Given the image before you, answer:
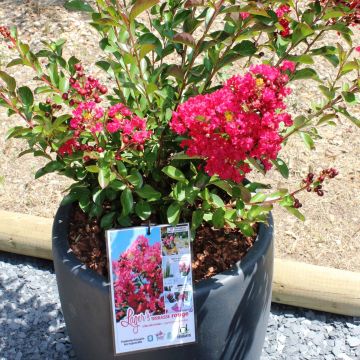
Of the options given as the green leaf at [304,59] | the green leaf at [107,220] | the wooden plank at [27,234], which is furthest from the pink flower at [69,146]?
the wooden plank at [27,234]

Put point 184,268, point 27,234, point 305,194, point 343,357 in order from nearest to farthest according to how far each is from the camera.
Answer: point 184,268, point 343,357, point 27,234, point 305,194

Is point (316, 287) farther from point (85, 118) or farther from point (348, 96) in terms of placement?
point (85, 118)

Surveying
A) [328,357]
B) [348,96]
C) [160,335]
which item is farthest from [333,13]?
[328,357]

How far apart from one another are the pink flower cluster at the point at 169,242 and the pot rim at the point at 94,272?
0.12 m

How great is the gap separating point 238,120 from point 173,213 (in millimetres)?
396

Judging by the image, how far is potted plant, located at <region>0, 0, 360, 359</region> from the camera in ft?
4.60

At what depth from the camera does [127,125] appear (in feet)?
4.80

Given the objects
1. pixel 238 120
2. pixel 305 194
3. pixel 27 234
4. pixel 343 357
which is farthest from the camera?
pixel 305 194

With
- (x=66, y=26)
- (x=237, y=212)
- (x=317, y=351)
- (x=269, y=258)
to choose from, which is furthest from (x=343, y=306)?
(x=66, y=26)

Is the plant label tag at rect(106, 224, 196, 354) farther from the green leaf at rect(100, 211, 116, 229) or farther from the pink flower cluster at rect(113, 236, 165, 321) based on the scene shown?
the green leaf at rect(100, 211, 116, 229)

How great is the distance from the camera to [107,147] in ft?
5.52

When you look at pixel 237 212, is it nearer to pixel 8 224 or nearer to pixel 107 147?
pixel 107 147

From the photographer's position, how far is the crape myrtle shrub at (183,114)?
1369mm

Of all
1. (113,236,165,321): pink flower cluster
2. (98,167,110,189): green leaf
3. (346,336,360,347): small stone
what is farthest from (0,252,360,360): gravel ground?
(98,167,110,189): green leaf
